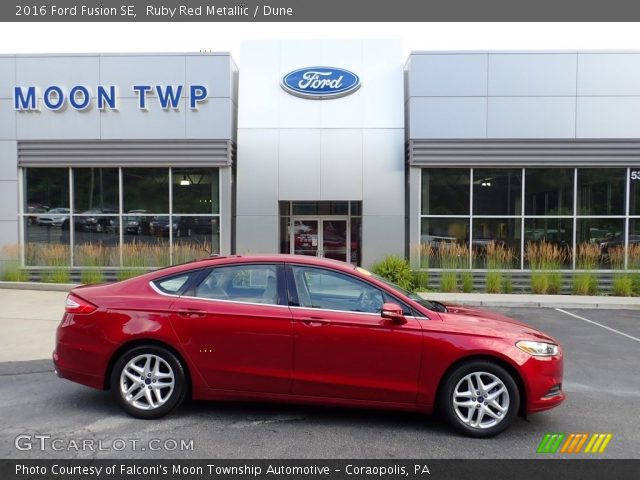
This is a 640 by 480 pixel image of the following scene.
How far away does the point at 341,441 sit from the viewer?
429cm

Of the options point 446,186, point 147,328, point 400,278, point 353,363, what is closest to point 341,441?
point 353,363

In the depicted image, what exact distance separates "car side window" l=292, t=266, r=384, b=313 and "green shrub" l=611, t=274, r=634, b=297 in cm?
1141

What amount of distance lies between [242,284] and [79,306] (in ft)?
5.01

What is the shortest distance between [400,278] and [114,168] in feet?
29.2

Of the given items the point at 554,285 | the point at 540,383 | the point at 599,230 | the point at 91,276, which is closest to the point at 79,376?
the point at 540,383

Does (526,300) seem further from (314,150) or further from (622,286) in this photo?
(314,150)

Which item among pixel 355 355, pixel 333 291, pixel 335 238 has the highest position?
pixel 335 238

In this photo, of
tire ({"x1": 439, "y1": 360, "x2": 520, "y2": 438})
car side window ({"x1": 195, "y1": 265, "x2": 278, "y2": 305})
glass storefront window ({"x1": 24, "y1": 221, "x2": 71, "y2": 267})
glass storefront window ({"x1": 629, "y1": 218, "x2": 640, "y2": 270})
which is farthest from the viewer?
glass storefront window ({"x1": 24, "y1": 221, "x2": 71, "y2": 267})

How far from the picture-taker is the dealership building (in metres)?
14.7

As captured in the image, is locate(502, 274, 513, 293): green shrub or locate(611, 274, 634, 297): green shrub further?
locate(502, 274, 513, 293): green shrub

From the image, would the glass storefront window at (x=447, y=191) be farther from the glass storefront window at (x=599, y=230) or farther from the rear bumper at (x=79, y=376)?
the rear bumper at (x=79, y=376)

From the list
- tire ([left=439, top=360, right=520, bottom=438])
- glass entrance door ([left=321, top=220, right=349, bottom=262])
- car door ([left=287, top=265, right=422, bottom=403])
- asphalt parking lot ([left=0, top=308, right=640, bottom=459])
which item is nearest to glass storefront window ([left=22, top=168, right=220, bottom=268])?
glass entrance door ([left=321, top=220, right=349, bottom=262])

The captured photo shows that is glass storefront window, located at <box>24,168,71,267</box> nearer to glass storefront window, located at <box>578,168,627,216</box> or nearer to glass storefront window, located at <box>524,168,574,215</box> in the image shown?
glass storefront window, located at <box>524,168,574,215</box>

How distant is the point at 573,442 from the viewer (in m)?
4.38
